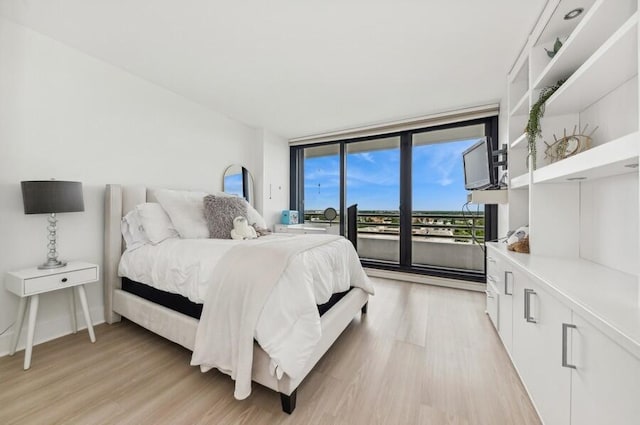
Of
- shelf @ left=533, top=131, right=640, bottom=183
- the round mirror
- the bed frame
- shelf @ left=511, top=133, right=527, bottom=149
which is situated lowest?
the bed frame

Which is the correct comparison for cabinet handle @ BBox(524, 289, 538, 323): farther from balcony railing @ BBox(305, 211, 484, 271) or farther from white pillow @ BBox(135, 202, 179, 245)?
white pillow @ BBox(135, 202, 179, 245)

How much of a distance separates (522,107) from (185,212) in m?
3.16

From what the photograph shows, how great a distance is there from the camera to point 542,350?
1.21 metres

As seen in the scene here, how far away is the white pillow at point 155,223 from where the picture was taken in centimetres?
216

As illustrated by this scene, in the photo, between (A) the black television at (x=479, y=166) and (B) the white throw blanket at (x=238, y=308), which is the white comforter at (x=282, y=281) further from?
(A) the black television at (x=479, y=166)

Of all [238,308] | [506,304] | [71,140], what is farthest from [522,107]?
[71,140]

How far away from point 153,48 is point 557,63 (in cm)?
297

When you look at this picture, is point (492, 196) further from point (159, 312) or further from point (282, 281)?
point (159, 312)

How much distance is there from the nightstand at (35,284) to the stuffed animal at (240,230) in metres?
1.07

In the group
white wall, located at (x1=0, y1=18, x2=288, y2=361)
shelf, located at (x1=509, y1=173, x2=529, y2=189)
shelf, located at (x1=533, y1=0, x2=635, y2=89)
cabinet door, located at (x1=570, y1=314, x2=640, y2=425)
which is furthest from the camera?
shelf, located at (x1=509, y1=173, x2=529, y2=189)

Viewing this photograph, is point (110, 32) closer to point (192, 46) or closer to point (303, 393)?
point (192, 46)

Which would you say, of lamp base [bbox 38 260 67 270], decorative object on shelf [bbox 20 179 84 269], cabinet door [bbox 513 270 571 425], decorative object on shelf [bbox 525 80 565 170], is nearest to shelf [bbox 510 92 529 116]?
decorative object on shelf [bbox 525 80 565 170]

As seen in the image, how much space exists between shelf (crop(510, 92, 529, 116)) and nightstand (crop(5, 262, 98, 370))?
367cm

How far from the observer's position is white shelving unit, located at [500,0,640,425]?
32.4 inches
